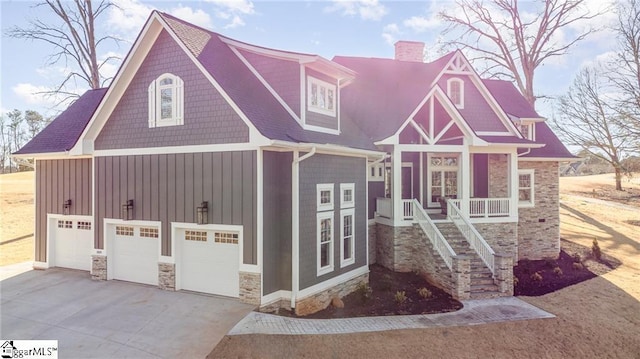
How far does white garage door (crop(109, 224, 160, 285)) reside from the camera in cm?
1099

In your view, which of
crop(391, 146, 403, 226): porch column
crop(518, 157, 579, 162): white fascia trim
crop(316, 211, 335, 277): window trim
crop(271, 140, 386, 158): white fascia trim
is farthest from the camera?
crop(518, 157, 579, 162): white fascia trim

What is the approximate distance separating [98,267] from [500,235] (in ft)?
48.9

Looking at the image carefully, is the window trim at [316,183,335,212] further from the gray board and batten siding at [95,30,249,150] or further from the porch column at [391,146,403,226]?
the porch column at [391,146,403,226]

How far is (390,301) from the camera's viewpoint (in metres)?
11.2

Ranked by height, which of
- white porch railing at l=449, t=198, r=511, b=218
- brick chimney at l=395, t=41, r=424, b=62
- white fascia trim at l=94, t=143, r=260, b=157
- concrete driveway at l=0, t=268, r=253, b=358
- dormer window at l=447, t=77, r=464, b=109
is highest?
brick chimney at l=395, t=41, r=424, b=62

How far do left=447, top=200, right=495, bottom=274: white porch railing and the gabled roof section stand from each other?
13.4 m

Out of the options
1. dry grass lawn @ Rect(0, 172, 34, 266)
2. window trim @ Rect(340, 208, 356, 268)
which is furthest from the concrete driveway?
dry grass lawn @ Rect(0, 172, 34, 266)

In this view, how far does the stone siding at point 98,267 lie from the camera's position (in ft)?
37.9

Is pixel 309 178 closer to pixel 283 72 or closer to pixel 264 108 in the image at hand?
pixel 264 108

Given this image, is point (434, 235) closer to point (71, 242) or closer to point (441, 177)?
point (441, 177)

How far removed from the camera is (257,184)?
9.20 meters

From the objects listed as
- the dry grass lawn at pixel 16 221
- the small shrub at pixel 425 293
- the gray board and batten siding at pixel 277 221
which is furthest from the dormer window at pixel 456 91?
the dry grass lawn at pixel 16 221

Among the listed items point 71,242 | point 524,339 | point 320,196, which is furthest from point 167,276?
point 524,339

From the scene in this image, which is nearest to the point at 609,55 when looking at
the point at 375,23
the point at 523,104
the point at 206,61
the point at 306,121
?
the point at 523,104
